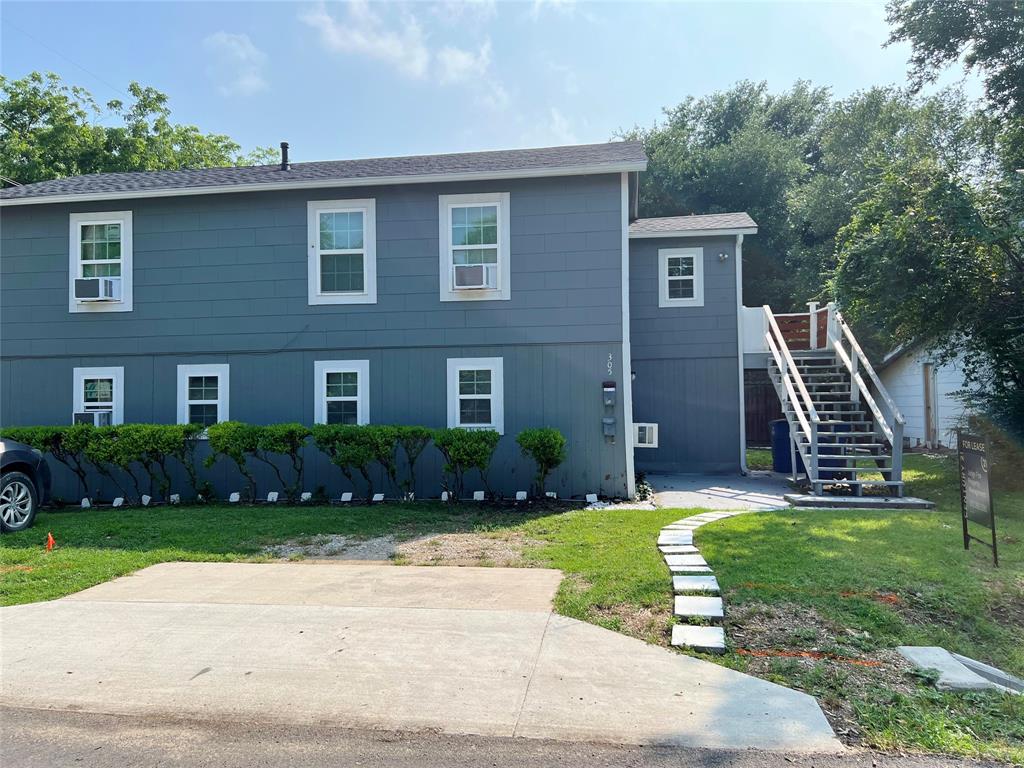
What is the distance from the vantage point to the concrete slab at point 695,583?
5.06m

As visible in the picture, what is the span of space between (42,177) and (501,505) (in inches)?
749

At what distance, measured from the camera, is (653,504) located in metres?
9.58

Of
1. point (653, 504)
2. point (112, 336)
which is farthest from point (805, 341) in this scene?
point (112, 336)

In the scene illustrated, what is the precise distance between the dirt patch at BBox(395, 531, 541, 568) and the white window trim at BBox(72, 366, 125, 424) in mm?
6379

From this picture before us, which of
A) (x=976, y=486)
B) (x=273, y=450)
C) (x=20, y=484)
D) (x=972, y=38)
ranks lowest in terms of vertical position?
(x=20, y=484)

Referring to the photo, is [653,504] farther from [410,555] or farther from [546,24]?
[546,24]

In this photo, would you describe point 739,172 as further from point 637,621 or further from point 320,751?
point 320,751

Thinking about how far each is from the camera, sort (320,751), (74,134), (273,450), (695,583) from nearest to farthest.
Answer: (320,751) → (695,583) → (273,450) → (74,134)

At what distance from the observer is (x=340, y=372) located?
1050cm

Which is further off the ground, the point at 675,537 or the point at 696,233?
the point at 696,233

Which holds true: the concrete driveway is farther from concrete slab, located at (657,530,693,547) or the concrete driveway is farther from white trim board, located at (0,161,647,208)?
white trim board, located at (0,161,647,208)

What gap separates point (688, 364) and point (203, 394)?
29.4 feet

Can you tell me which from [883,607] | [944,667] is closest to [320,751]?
[944,667]

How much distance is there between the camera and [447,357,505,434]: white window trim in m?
10.2
